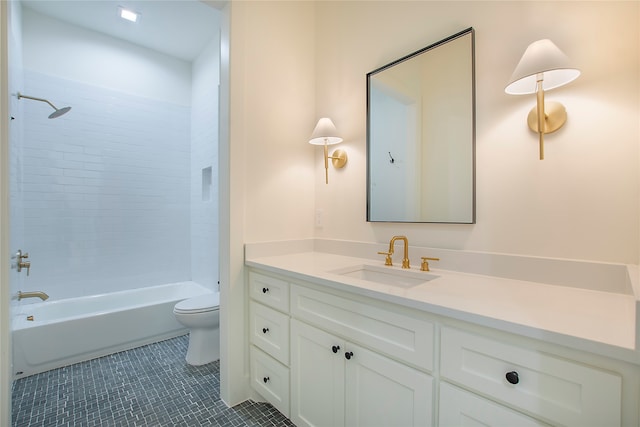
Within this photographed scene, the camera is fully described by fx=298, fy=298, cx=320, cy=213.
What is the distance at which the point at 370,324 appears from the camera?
1118 millimetres

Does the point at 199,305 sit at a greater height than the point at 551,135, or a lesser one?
lesser

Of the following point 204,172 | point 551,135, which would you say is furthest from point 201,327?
point 551,135

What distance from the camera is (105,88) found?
9.41 ft

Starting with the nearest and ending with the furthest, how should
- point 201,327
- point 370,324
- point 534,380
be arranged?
point 534,380 → point 370,324 → point 201,327

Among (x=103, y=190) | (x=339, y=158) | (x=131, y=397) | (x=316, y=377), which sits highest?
(x=339, y=158)

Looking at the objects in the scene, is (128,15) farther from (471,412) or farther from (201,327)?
(471,412)

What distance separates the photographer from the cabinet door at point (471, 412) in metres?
0.79

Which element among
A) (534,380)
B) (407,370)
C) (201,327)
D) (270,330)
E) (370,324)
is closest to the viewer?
(534,380)

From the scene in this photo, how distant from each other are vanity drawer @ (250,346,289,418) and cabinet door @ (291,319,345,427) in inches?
2.4

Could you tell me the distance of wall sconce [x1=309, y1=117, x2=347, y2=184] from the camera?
179 cm

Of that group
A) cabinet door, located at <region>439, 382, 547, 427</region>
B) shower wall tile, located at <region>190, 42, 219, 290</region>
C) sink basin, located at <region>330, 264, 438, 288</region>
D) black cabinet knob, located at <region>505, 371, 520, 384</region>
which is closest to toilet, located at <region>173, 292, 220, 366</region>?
shower wall tile, located at <region>190, 42, 219, 290</region>

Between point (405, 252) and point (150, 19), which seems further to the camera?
point (150, 19)

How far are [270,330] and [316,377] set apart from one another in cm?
37

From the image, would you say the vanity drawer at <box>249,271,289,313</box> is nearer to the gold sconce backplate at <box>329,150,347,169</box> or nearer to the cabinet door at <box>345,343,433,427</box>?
the cabinet door at <box>345,343,433,427</box>
